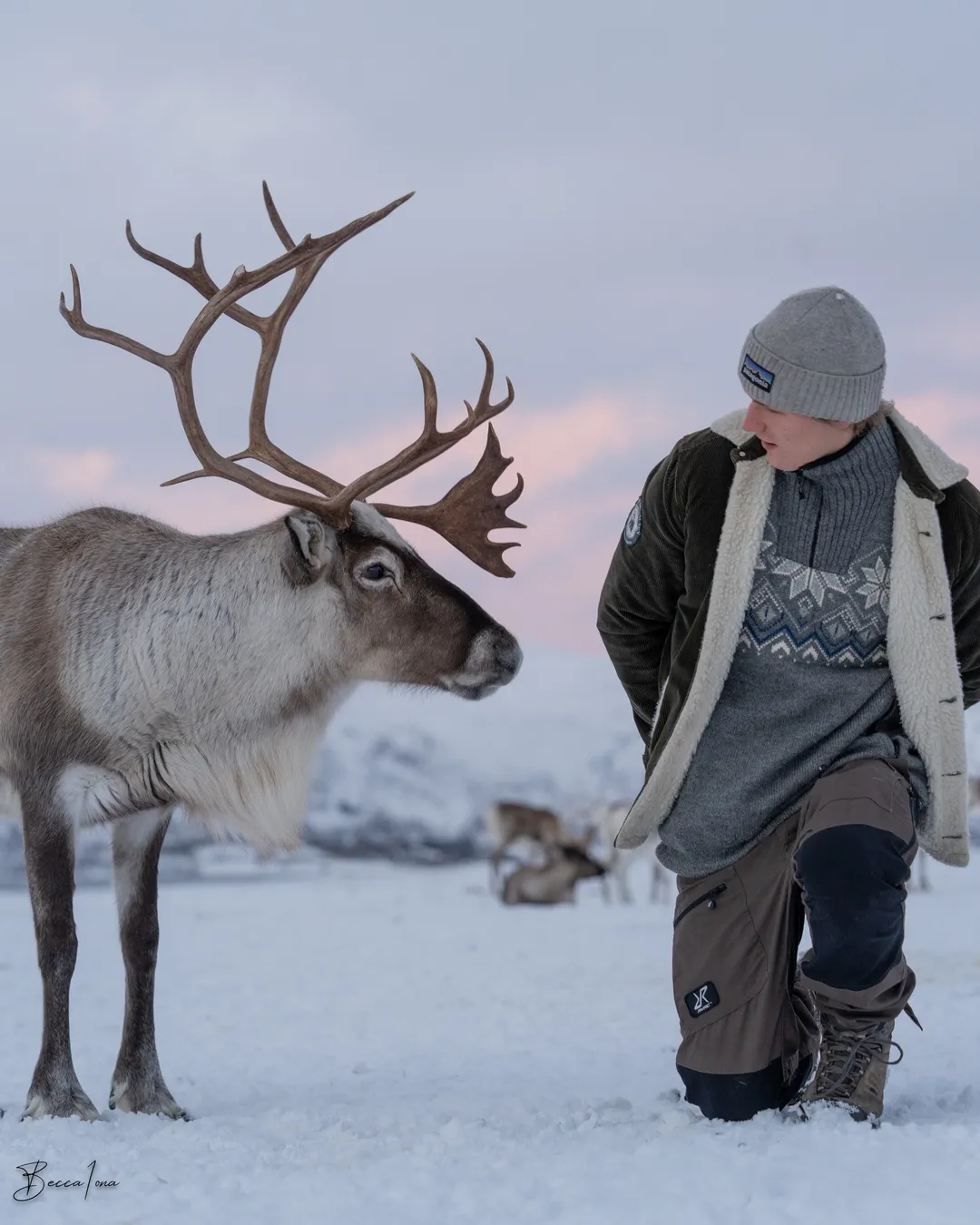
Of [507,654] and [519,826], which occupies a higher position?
[507,654]

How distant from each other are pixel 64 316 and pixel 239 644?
137 centimetres

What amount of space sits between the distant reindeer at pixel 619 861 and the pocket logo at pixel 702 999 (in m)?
9.41

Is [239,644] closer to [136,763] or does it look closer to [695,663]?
[136,763]

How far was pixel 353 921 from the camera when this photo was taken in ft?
34.4

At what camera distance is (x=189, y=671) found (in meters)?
4.40

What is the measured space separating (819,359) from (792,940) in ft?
4.51

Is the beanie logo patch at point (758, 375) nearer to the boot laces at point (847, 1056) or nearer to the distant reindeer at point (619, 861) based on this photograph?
the boot laces at point (847, 1056)

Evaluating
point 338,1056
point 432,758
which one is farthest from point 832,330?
point 432,758

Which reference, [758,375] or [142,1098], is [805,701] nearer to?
[758,375]

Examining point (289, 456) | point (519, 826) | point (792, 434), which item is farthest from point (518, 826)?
point (792, 434)

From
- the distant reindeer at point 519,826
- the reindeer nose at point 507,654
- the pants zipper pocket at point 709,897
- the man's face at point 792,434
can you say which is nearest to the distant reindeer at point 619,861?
the distant reindeer at point 519,826

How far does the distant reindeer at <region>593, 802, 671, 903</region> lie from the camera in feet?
45.4

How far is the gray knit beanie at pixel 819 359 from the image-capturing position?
331cm

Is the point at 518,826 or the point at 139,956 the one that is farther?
the point at 518,826
